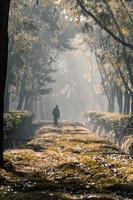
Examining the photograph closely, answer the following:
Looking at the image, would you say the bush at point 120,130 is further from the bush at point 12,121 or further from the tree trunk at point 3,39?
the tree trunk at point 3,39

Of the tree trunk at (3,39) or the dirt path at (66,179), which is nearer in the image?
the dirt path at (66,179)

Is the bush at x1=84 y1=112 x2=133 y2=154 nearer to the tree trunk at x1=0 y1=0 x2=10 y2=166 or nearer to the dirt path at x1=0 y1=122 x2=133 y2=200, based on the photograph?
the dirt path at x1=0 y1=122 x2=133 y2=200

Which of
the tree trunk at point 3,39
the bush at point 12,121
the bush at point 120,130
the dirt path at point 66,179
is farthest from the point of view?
the bush at point 120,130

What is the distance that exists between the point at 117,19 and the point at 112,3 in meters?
1.26

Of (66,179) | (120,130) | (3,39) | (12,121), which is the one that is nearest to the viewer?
(66,179)

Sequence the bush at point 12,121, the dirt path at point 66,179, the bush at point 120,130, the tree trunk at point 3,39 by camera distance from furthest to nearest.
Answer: the bush at point 120,130
the bush at point 12,121
the tree trunk at point 3,39
the dirt path at point 66,179

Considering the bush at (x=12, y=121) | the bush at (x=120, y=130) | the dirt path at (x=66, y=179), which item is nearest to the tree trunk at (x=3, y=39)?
the dirt path at (x=66, y=179)

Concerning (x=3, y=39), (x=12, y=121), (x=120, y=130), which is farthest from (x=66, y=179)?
(x=120, y=130)

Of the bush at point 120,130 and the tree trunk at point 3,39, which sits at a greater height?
the tree trunk at point 3,39

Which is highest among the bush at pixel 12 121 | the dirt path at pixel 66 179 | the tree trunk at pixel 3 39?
the tree trunk at pixel 3 39

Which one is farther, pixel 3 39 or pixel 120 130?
pixel 120 130

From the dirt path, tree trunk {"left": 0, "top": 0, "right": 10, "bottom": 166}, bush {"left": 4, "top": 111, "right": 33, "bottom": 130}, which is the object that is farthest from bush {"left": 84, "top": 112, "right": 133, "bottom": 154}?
tree trunk {"left": 0, "top": 0, "right": 10, "bottom": 166}

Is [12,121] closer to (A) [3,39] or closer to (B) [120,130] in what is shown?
(B) [120,130]

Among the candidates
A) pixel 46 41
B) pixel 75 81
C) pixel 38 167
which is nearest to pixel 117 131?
pixel 38 167
